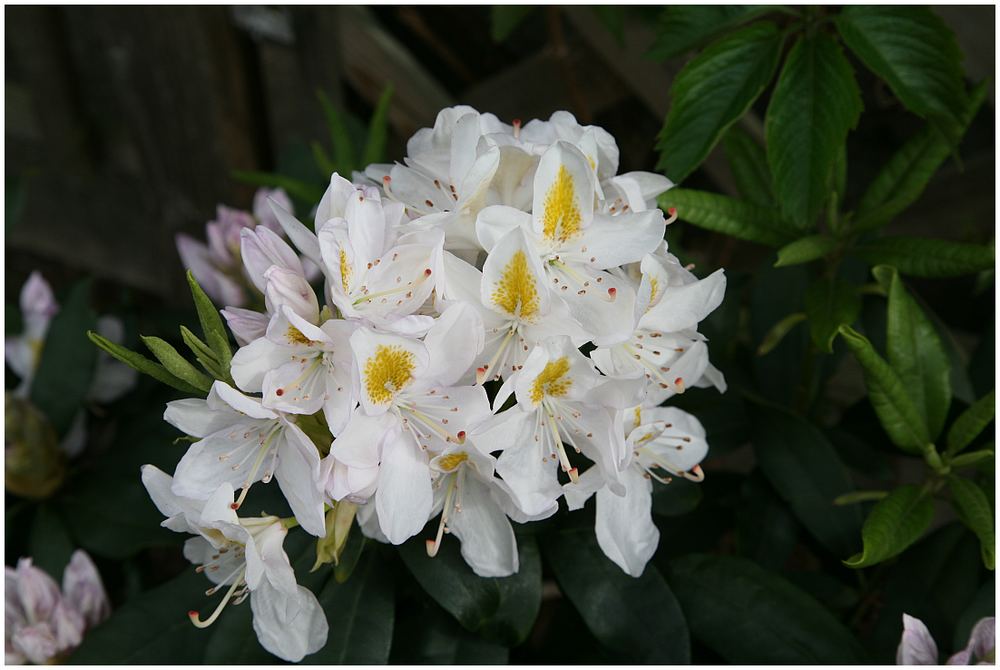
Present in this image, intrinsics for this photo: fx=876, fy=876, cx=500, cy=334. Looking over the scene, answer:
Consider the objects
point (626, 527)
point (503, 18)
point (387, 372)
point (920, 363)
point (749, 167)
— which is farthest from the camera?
point (503, 18)

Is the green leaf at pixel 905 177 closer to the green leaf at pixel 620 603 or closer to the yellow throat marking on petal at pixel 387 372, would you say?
the green leaf at pixel 620 603

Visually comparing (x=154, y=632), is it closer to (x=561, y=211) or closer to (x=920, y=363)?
(x=561, y=211)

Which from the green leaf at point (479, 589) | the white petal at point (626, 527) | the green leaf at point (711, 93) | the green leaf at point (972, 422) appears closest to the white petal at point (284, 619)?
the green leaf at point (479, 589)

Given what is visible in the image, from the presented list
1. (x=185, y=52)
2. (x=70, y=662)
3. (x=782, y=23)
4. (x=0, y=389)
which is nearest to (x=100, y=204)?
(x=185, y=52)

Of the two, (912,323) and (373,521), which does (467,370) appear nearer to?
(373,521)

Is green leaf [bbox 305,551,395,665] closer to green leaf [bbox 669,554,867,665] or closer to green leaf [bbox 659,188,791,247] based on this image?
green leaf [bbox 669,554,867,665]

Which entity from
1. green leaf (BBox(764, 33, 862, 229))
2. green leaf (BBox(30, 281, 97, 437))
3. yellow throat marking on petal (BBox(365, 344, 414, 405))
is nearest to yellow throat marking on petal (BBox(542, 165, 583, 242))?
yellow throat marking on petal (BBox(365, 344, 414, 405))

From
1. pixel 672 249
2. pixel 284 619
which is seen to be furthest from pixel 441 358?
pixel 672 249
